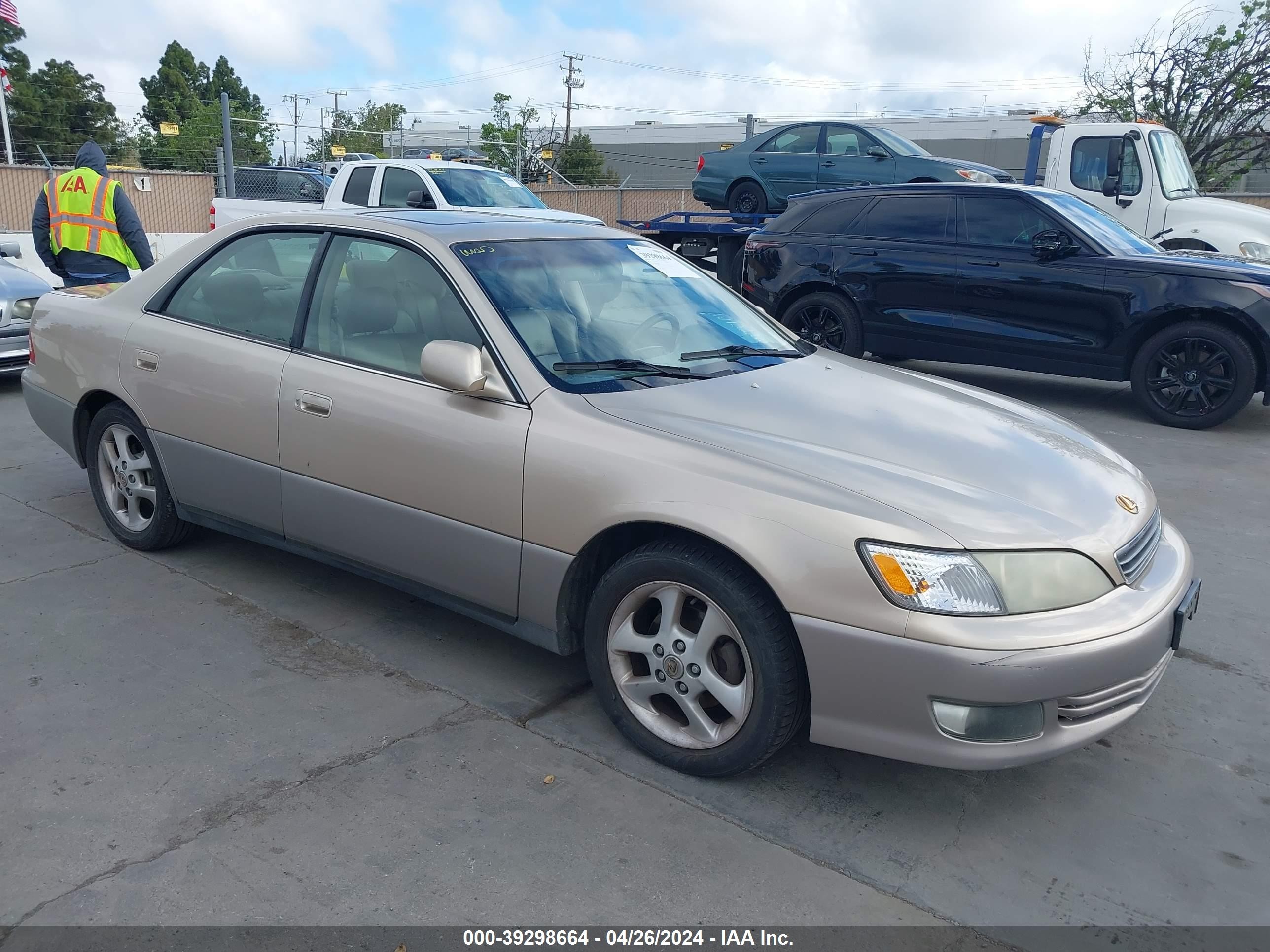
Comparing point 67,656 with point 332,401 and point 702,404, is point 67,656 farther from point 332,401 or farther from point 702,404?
point 702,404

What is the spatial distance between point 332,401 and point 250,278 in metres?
0.88

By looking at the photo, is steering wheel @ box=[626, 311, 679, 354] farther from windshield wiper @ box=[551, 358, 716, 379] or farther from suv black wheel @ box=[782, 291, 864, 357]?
suv black wheel @ box=[782, 291, 864, 357]

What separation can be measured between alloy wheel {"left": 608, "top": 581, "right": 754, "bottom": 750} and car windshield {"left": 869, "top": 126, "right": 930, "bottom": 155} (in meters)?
11.4

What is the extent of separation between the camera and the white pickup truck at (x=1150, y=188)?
35.4 ft

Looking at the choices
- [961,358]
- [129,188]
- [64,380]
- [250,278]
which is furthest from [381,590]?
[129,188]

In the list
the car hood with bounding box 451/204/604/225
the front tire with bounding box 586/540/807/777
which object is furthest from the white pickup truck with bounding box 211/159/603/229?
the front tire with bounding box 586/540/807/777

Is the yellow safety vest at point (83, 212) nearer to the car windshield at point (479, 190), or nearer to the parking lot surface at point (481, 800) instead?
the parking lot surface at point (481, 800)

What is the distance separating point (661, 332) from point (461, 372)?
0.89m

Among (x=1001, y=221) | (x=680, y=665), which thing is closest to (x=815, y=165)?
(x=1001, y=221)

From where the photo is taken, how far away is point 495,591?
3.40 meters

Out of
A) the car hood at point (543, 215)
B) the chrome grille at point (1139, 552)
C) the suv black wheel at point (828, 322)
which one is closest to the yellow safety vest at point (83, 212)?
the car hood at point (543, 215)

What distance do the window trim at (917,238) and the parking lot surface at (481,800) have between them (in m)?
4.98

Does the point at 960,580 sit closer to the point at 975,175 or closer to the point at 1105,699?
the point at 1105,699

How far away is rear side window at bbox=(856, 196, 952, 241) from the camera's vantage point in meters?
8.62
